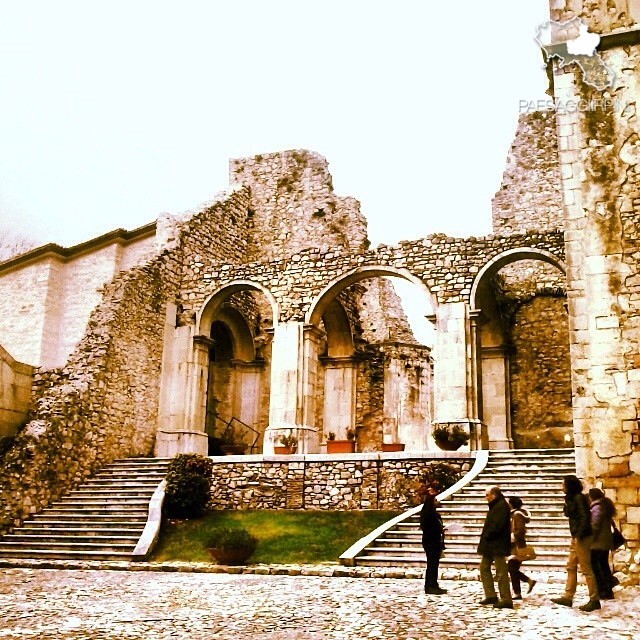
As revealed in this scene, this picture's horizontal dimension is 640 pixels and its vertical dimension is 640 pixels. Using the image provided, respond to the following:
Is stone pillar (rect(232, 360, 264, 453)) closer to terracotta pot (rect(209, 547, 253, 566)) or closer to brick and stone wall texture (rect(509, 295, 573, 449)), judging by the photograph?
brick and stone wall texture (rect(509, 295, 573, 449))

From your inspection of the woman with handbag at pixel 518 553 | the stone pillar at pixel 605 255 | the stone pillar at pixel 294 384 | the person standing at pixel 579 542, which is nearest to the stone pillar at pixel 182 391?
the stone pillar at pixel 294 384

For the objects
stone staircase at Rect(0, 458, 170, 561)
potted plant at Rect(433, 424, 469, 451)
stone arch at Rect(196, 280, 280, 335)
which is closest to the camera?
stone staircase at Rect(0, 458, 170, 561)

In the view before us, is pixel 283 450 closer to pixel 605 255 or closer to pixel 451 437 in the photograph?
pixel 451 437

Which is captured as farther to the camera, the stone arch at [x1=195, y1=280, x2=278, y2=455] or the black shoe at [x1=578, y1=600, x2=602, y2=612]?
the stone arch at [x1=195, y1=280, x2=278, y2=455]

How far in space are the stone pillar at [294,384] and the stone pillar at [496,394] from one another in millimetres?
4920

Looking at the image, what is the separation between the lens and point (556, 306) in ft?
73.0

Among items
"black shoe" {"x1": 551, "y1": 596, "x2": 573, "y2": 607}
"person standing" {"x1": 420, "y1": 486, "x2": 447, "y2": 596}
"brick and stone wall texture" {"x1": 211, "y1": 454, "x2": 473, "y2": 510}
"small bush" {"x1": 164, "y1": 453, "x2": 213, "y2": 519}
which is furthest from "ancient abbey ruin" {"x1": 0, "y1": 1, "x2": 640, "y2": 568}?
"black shoe" {"x1": 551, "y1": 596, "x2": 573, "y2": 607}

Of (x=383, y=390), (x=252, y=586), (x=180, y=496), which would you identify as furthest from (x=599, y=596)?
(x=383, y=390)

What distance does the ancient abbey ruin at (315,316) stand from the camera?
11.2 meters

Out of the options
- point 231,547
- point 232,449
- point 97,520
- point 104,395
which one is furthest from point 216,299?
point 231,547

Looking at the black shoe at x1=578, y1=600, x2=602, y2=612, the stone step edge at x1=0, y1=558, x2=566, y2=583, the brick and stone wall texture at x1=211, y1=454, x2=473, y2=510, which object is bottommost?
the stone step edge at x1=0, y1=558, x2=566, y2=583

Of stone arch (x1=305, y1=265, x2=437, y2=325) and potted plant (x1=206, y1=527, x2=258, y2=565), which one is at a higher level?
stone arch (x1=305, y1=265, x2=437, y2=325)

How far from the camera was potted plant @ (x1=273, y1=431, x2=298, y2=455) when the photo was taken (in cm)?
1919

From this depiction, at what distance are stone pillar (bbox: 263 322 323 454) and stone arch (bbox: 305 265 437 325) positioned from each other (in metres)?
0.42
